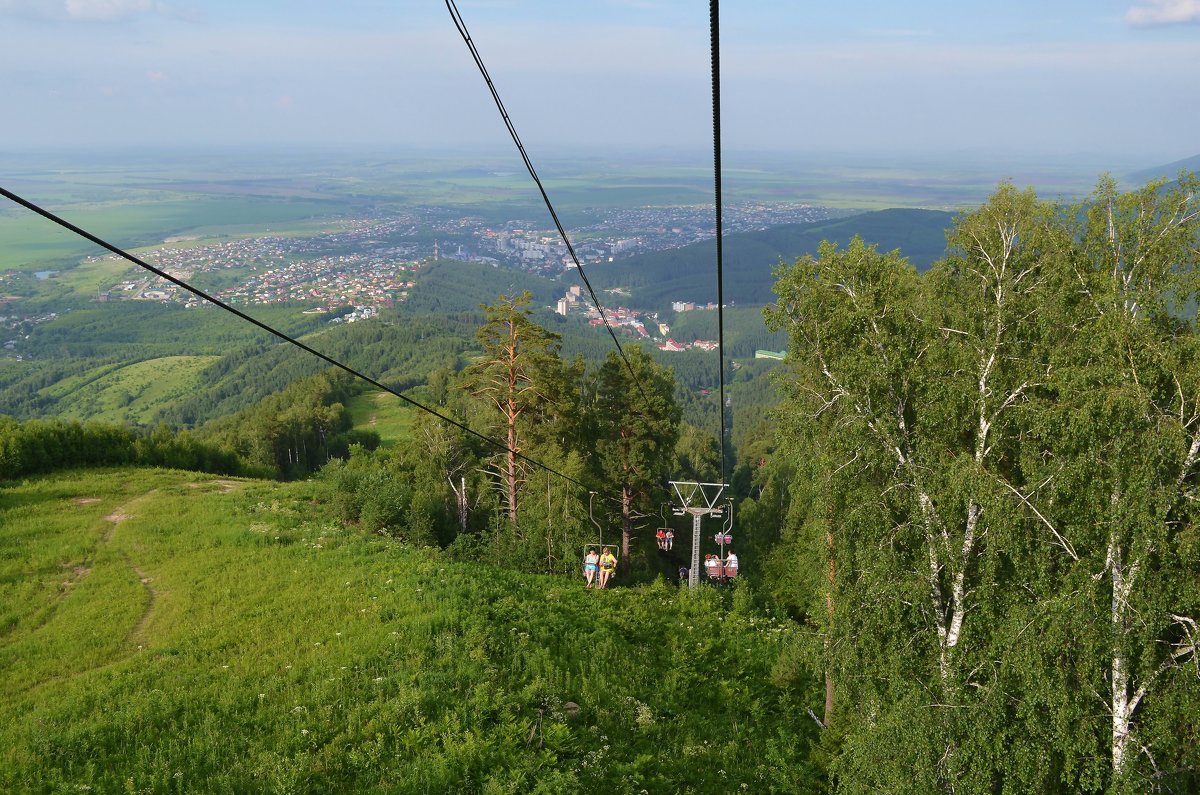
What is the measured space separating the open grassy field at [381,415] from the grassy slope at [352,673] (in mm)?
44507

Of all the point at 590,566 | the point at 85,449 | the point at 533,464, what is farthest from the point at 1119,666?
the point at 85,449

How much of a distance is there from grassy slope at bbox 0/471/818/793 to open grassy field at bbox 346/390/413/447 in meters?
44.5

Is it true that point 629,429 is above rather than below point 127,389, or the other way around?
above

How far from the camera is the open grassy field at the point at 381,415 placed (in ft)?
218

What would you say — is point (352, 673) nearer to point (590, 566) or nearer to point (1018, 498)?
point (590, 566)

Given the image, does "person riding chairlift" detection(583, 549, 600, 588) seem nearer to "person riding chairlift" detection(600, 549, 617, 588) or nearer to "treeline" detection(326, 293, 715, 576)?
"person riding chairlift" detection(600, 549, 617, 588)

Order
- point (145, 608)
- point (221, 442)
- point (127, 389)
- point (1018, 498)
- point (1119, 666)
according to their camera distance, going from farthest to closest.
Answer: point (127, 389), point (221, 442), point (145, 608), point (1018, 498), point (1119, 666)

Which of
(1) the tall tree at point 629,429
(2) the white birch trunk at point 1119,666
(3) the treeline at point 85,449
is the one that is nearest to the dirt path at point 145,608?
(3) the treeline at point 85,449

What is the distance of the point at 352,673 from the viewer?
1191 centimetres

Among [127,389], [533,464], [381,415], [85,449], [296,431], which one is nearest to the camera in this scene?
[533,464]

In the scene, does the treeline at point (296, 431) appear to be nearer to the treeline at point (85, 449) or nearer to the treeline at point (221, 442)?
the treeline at point (221, 442)

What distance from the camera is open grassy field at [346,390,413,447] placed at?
66.4 m

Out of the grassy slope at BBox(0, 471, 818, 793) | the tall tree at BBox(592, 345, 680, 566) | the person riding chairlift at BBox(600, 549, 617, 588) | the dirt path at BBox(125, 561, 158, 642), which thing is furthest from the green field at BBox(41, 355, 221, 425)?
the person riding chairlift at BBox(600, 549, 617, 588)

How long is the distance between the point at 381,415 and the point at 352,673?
65.8 m
